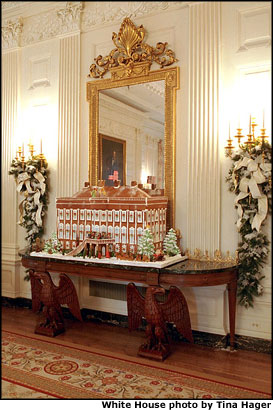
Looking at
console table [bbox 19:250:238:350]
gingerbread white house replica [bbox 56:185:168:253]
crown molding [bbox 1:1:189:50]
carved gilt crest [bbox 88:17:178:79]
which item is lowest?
console table [bbox 19:250:238:350]

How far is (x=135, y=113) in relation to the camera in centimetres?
525

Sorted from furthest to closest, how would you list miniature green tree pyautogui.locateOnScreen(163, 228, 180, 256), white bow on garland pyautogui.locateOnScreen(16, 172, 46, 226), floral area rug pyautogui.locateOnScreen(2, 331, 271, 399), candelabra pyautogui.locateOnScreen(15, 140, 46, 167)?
candelabra pyautogui.locateOnScreen(15, 140, 46, 167) → white bow on garland pyautogui.locateOnScreen(16, 172, 46, 226) → miniature green tree pyautogui.locateOnScreen(163, 228, 180, 256) → floral area rug pyautogui.locateOnScreen(2, 331, 271, 399)

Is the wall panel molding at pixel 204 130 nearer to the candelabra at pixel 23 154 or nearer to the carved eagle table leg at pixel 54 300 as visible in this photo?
the carved eagle table leg at pixel 54 300

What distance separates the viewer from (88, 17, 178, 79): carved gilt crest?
203 inches

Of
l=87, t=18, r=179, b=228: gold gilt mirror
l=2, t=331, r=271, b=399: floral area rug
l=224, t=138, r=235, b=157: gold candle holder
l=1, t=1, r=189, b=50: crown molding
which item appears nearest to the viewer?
l=2, t=331, r=271, b=399: floral area rug

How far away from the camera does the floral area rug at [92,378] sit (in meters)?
3.42

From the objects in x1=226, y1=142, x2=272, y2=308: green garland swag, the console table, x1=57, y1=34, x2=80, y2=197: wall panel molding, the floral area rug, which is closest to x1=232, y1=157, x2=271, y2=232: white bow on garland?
x1=226, y1=142, x2=272, y2=308: green garland swag

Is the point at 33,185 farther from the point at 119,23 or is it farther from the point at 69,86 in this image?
the point at 119,23

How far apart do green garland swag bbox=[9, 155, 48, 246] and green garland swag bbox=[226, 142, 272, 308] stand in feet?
10.2

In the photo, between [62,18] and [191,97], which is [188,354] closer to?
[191,97]

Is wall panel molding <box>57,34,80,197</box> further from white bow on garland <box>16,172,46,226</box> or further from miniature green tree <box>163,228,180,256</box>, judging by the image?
miniature green tree <box>163,228,180,256</box>

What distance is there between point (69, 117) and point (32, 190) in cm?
132

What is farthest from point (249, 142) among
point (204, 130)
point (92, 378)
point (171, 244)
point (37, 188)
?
point (37, 188)

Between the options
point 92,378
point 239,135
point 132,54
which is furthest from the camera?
point 132,54
